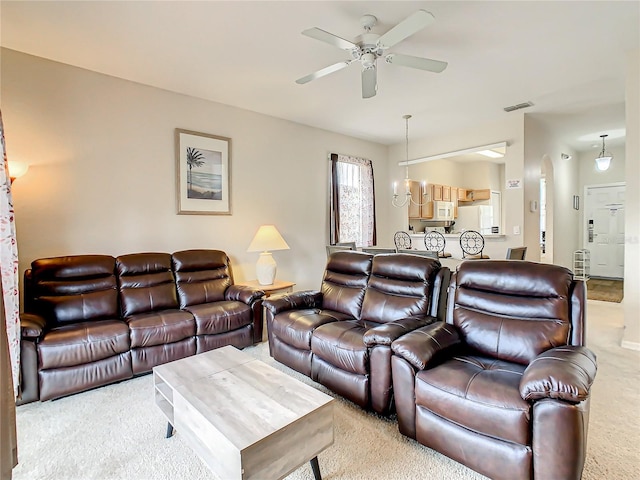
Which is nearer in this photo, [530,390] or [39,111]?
[530,390]

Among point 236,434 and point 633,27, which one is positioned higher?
point 633,27

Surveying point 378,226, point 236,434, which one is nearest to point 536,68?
point 378,226

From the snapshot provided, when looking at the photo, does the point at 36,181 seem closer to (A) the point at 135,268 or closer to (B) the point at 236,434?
(A) the point at 135,268

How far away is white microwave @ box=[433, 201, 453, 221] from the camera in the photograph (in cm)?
702

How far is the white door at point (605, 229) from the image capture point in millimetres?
7215

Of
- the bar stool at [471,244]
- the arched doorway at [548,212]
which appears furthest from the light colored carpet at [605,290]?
the bar stool at [471,244]

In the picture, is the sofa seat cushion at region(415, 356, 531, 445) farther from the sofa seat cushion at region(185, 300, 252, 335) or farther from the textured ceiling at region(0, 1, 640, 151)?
the textured ceiling at region(0, 1, 640, 151)

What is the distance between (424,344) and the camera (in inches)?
75.0

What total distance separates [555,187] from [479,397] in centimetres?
610

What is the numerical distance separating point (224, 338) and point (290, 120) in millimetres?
3239

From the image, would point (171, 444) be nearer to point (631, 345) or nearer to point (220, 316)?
point (220, 316)

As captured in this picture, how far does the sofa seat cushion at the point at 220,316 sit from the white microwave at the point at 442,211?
5.02m

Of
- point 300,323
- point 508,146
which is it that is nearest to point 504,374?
point 300,323

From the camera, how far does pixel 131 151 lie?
357 cm
